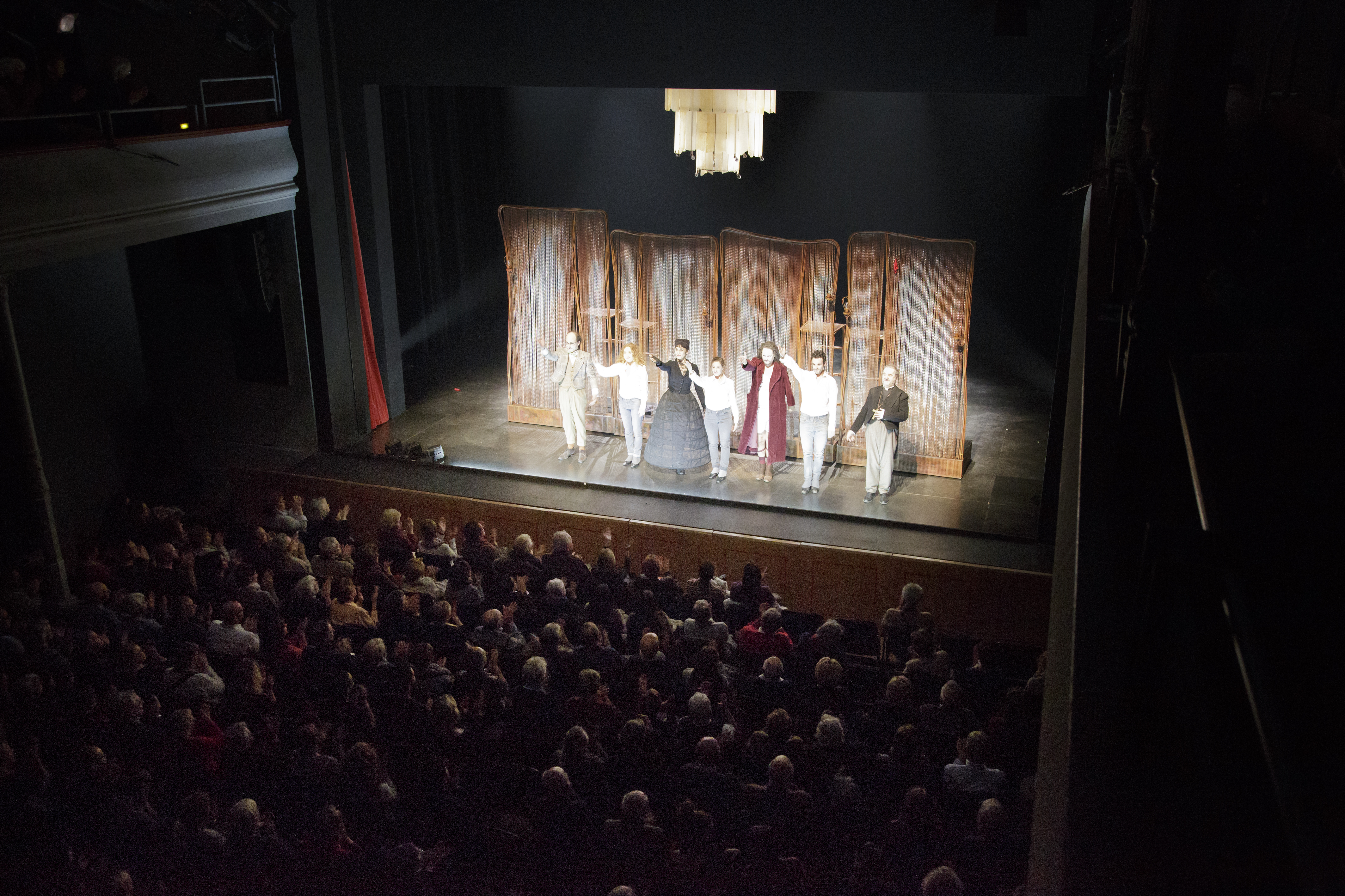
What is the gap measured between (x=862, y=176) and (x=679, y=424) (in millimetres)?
3776

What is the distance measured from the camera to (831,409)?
8.64 metres

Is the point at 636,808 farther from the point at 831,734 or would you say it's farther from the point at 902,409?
the point at 902,409

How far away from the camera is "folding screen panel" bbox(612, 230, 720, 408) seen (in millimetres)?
9234

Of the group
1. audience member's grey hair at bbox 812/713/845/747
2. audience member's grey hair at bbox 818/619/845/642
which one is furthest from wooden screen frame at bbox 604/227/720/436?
audience member's grey hair at bbox 812/713/845/747

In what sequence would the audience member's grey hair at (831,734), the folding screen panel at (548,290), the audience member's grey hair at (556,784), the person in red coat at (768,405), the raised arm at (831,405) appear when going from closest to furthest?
the audience member's grey hair at (556,784), the audience member's grey hair at (831,734), the raised arm at (831,405), the person in red coat at (768,405), the folding screen panel at (548,290)

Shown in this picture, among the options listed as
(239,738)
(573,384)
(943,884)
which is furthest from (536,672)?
(573,384)

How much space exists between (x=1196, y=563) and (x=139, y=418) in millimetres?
10152

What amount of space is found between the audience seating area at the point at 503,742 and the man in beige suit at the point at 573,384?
Answer: 329 centimetres

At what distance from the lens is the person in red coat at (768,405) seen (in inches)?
347

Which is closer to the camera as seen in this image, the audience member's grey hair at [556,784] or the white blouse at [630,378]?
the audience member's grey hair at [556,784]

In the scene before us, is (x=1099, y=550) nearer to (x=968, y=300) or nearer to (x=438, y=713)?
(x=438, y=713)

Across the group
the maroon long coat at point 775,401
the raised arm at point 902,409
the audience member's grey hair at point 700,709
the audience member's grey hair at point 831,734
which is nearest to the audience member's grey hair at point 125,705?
the audience member's grey hair at point 700,709

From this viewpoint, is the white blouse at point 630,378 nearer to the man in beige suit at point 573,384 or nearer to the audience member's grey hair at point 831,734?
the man in beige suit at point 573,384

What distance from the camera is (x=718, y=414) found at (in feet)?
29.5
